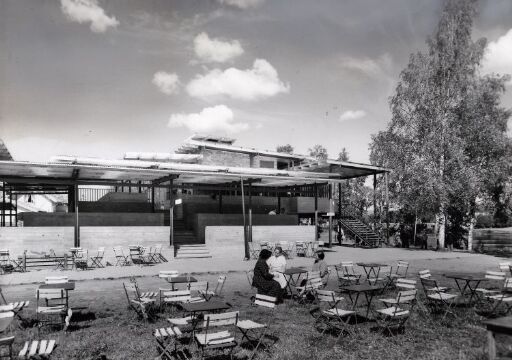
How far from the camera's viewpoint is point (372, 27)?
1495 cm

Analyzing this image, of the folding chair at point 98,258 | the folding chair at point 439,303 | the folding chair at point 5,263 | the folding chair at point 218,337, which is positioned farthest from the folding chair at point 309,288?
the folding chair at point 5,263

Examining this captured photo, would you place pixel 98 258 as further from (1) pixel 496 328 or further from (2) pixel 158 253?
(1) pixel 496 328

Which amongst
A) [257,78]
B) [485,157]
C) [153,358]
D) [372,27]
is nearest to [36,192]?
[257,78]

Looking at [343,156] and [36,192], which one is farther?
[343,156]

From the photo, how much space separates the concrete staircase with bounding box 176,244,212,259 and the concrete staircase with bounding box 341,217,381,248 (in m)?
9.90

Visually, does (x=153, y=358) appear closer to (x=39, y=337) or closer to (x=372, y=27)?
(x=39, y=337)

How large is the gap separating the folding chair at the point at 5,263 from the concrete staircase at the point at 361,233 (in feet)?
56.7

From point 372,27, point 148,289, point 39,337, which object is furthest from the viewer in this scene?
point 372,27

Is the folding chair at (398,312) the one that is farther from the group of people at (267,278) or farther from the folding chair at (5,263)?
the folding chair at (5,263)

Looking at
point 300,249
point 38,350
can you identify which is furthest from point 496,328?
point 300,249

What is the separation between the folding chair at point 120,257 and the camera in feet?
53.7

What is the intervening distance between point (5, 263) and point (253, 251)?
9.36 metres

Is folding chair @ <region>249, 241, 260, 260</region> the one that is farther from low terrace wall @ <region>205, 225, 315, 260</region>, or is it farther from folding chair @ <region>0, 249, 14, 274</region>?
folding chair @ <region>0, 249, 14, 274</region>

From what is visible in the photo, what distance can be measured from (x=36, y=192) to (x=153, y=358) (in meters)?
23.1
